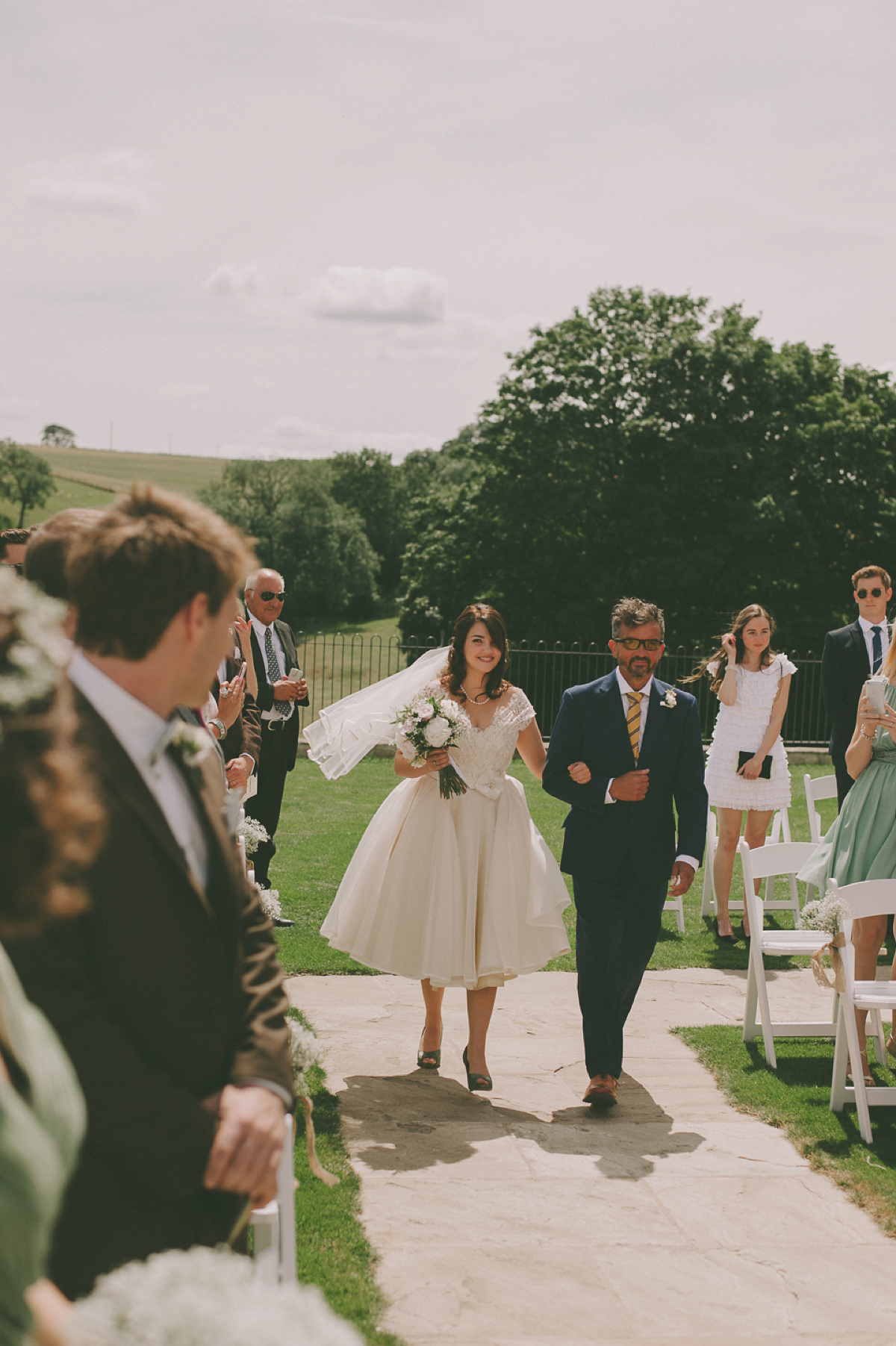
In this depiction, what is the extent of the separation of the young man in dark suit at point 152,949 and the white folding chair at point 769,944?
15.3ft

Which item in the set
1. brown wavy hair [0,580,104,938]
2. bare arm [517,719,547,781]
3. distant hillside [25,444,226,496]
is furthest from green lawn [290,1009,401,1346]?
distant hillside [25,444,226,496]

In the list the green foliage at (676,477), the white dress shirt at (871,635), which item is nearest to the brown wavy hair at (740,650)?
the white dress shirt at (871,635)

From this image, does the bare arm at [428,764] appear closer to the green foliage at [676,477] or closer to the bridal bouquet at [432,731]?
the bridal bouquet at [432,731]

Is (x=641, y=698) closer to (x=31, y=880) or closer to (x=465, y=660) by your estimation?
(x=465, y=660)

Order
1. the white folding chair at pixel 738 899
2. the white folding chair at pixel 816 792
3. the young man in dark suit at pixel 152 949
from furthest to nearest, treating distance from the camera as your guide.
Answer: the white folding chair at pixel 816 792
the white folding chair at pixel 738 899
the young man in dark suit at pixel 152 949

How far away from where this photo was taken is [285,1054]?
2.34 meters

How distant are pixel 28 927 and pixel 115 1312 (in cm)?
52

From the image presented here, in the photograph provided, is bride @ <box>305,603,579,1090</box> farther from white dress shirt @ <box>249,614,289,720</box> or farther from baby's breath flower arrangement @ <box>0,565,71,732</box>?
baby's breath flower arrangement @ <box>0,565,71,732</box>

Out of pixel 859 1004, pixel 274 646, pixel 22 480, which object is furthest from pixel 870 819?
pixel 22 480

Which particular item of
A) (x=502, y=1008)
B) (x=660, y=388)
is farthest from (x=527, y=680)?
(x=502, y=1008)

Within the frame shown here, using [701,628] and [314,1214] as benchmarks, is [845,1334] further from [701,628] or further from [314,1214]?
[701,628]

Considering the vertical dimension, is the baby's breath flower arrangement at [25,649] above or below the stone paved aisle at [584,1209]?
above

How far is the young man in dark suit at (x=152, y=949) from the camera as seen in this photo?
204 cm

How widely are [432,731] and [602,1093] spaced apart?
6.42ft
